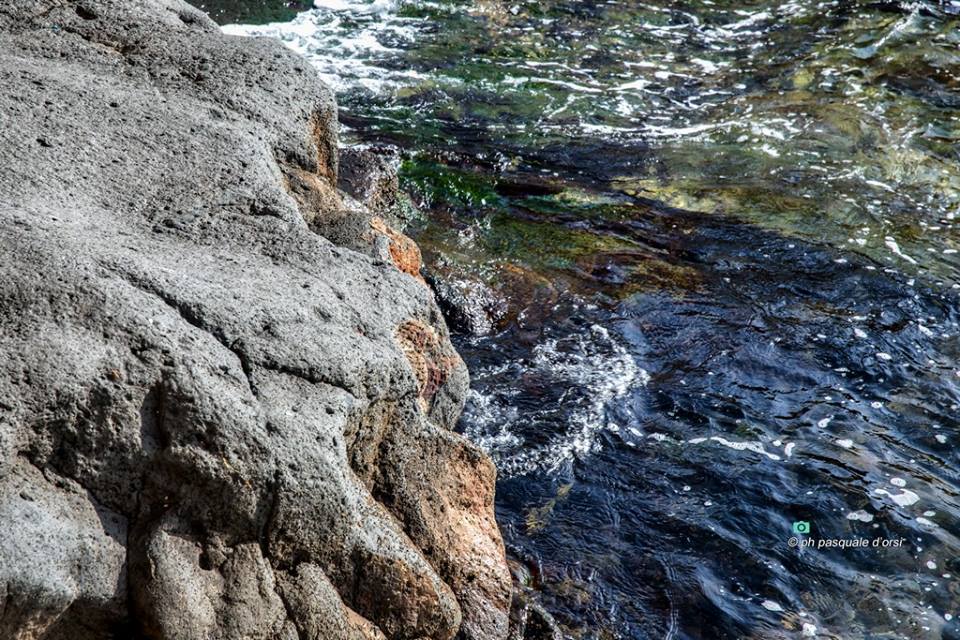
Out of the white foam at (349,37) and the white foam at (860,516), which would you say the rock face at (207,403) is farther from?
the white foam at (349,37)

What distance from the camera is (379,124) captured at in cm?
964

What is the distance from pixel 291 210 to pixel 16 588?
1910 millimetres

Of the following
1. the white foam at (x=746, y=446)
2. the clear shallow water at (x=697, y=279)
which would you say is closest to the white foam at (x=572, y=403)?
the clear shallow water at (x=697, y=279)

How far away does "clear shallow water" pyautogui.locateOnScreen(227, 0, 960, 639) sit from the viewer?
4.95m

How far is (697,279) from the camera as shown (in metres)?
7.54

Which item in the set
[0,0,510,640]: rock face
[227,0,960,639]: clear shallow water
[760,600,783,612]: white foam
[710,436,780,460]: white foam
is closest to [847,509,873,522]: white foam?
[227,0,960,639]: clear shallow water

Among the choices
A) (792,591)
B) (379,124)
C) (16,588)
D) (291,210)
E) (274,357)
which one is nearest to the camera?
(16,588)

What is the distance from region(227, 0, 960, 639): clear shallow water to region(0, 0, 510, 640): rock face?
1211 millimetres

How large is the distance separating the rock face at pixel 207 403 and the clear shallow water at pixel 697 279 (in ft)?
3.97

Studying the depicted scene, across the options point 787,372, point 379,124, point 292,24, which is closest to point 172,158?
point 787,372

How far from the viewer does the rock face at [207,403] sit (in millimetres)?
2869

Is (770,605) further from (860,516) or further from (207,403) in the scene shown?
(207,403)

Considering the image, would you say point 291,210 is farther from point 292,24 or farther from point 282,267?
point 292,24

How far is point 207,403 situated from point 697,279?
521cm
